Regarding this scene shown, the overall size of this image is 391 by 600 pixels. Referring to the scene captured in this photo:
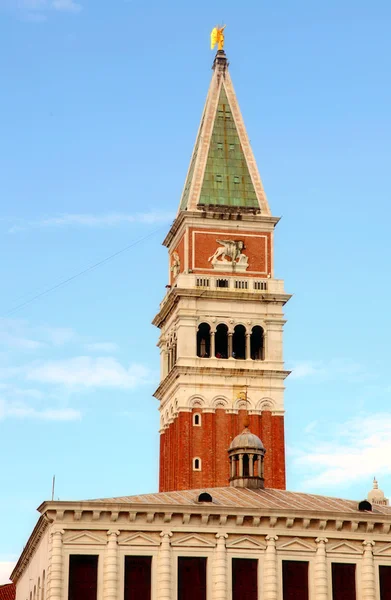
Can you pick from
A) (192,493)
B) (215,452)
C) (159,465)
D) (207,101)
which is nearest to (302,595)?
(192,493)

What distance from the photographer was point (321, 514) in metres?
83.7

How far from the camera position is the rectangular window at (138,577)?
8125cm

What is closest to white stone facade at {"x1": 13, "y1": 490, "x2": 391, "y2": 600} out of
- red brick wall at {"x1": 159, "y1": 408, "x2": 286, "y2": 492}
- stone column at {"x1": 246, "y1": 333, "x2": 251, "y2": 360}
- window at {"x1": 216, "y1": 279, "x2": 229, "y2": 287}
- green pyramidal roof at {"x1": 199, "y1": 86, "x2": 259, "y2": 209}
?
red brick wall at {"x1": 159, "y1": 408, "x2": 286, "y2": 492}

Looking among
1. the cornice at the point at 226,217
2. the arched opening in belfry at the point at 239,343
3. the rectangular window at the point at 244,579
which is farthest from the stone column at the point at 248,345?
the rectangular window at the point at 244,579

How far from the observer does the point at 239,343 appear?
139 meters

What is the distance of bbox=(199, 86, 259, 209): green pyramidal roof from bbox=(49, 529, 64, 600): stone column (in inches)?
2481

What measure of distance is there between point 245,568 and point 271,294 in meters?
57.0

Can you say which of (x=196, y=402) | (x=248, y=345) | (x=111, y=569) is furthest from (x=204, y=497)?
(x=248, y=345)

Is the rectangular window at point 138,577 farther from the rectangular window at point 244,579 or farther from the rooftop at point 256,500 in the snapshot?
the rectangular window at point 244,579

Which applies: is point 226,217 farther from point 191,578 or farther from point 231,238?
point 191,578

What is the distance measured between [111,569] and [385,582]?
50.8 feet

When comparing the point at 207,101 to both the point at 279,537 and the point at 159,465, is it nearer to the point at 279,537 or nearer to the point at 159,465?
the point at 159,465

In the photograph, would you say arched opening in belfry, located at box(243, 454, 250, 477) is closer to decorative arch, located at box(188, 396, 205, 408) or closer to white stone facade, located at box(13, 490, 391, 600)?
white stone facade, located at box(13, 490, 391, 600)

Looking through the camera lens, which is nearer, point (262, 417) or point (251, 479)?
point (251, 479)
